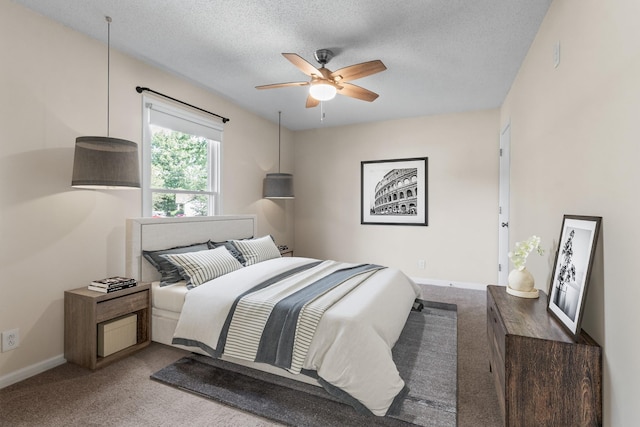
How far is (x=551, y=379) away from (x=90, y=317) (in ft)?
→ 9.57

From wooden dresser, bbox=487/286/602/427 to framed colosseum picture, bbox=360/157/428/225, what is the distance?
3.63 metres

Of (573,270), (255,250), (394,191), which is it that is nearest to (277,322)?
(255,250)

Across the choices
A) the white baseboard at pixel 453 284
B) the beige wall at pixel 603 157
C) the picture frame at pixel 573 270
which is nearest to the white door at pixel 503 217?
the white baseboard at pixel 453 284

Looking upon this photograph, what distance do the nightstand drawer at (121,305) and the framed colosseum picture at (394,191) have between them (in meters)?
3.58

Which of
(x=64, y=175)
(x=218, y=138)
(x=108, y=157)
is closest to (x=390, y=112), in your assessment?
(x=218, y=138)

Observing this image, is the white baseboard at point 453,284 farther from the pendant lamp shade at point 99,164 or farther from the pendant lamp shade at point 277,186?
the pendant lamp shade at point 99,164

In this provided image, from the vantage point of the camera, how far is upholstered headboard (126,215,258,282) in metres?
2.84

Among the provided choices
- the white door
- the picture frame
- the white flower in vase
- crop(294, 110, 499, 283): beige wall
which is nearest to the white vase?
the white flower in vase

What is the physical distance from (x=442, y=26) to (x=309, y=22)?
42.0 inches

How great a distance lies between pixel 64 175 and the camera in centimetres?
251

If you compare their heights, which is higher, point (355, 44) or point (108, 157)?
point (355, 44)

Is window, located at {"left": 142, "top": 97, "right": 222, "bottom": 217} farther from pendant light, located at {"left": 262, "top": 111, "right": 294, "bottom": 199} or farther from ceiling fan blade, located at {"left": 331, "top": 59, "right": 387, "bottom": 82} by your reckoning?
ceiling fan blade, located at {"left": 331, "top": 59, "right": 387, "bottom": 82}

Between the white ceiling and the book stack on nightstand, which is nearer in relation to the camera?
the white ceiling

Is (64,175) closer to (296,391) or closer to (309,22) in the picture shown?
(309,22)
